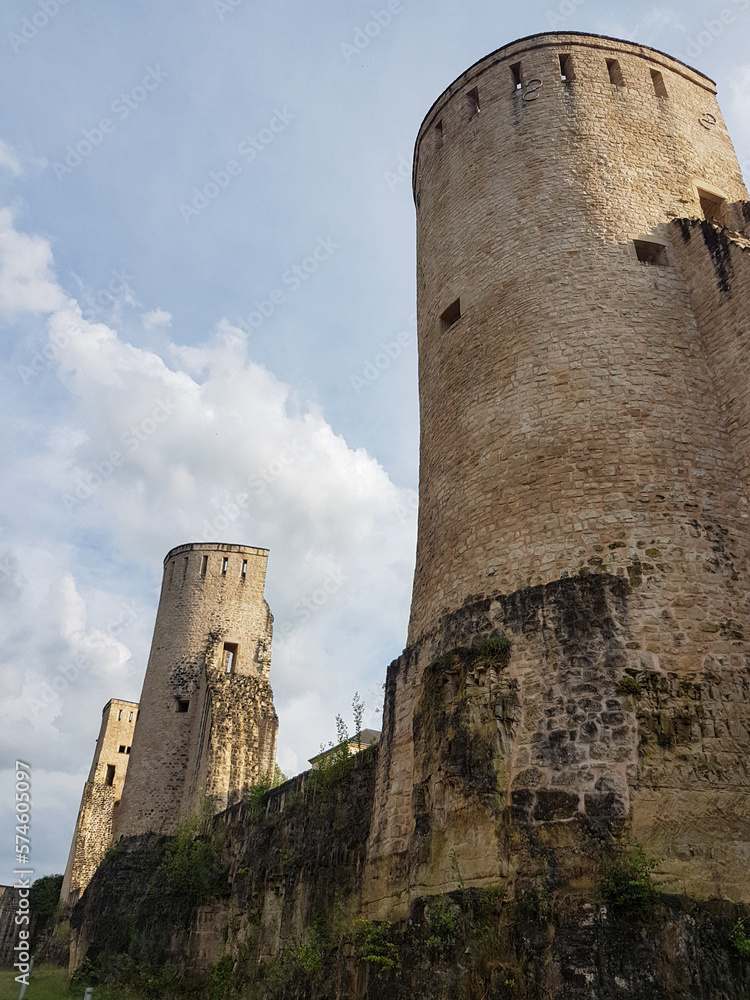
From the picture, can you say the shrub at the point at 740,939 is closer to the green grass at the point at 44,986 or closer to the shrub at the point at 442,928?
the shrub at the point at 442,928

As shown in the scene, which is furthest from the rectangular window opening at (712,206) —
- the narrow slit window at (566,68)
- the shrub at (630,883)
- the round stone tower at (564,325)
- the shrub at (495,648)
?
the shrub at (630,883)

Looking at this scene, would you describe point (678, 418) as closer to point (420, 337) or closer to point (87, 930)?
point (420, 337)

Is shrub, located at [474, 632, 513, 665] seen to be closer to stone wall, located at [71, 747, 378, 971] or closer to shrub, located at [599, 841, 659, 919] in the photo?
shrub, located at [599, 841, 659, 919]

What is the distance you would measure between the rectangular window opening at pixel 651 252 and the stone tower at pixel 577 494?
0.03m

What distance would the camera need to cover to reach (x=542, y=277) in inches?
398

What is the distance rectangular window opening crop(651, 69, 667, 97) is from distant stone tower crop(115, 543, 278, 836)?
17.1 m

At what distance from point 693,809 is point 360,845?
4.73 meters

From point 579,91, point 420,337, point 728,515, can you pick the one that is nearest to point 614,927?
point 728,515

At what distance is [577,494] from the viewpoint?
8430mm

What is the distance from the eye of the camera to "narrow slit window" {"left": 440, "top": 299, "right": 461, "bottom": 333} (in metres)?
11.4

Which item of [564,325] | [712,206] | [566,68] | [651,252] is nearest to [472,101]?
[566,68]

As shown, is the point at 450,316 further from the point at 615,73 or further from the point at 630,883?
the point at 630,883

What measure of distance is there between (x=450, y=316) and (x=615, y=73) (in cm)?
481

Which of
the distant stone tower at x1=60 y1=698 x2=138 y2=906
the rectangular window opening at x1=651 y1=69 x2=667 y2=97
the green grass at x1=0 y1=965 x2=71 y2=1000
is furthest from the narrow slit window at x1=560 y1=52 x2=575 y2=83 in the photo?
the distant stone tower at x1=60 y1=698 x2=138 y2=906
